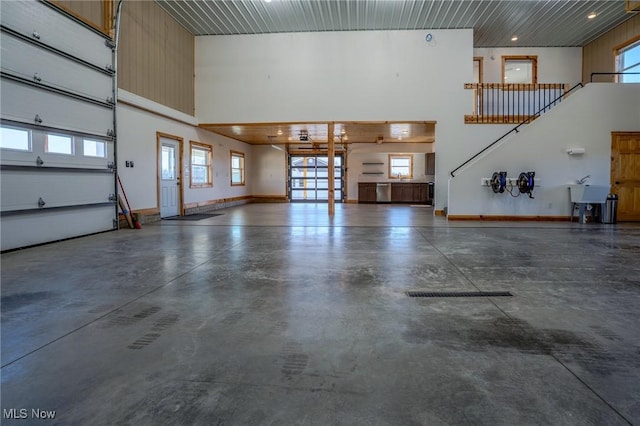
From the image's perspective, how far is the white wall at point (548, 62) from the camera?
1176 centimetres

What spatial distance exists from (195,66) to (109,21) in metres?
3.82

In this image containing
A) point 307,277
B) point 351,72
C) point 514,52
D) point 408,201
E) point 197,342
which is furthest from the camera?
point 408,201

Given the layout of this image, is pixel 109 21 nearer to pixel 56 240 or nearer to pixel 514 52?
pixel 56 240

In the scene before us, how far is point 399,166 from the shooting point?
1644 cm

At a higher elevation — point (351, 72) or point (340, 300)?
point (351, 72)

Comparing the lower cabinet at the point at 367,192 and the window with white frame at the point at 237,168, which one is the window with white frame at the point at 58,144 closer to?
the window with white frame at the point at 237,168

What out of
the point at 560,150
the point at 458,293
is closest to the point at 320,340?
the point at 458,293

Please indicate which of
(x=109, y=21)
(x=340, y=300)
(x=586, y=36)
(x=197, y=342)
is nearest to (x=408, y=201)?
(x=586, y=36)

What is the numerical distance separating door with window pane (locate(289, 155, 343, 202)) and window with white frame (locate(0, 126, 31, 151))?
1229 cm

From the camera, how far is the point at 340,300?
3.05 m

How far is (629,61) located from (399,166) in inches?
326

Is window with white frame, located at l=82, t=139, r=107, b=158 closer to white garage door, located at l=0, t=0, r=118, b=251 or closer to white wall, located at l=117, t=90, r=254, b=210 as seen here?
white garage door, located at l=0, t=0, r=118, b=251

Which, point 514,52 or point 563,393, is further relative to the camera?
point 514,52

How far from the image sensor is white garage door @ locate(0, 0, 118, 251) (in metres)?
5.28
